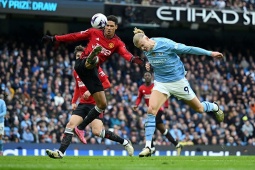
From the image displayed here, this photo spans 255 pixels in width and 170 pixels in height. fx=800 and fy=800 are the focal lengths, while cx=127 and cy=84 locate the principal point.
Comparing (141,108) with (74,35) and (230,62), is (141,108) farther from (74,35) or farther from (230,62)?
(74,35)

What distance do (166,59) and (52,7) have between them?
17054 millimetres

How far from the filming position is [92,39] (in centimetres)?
1608

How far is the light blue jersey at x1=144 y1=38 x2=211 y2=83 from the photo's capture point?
15.5 m

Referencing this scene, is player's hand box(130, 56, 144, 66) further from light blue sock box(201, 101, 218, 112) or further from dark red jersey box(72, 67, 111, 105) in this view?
dark red jersey box(72, 67, 111, 105)

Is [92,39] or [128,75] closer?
[92,39]

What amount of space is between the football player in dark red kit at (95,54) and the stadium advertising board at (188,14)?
16630mm

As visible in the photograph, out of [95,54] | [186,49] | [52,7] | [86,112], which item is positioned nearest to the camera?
[95,54]

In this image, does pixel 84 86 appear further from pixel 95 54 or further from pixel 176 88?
pixel 95 54

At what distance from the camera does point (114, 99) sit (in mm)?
30219

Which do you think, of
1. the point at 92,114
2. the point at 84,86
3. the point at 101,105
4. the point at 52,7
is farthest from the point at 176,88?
the point at 52,7

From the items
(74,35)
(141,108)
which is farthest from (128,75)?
(74,35)

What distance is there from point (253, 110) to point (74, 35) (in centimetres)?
1857

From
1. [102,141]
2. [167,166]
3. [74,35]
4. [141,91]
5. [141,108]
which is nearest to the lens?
[167,166]

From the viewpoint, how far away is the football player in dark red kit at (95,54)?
598 inches
